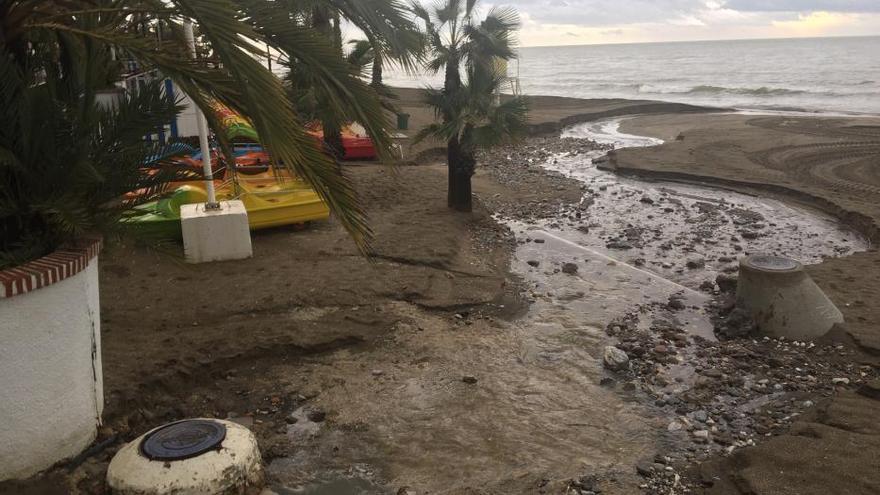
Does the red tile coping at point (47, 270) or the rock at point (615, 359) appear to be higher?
the red tile coping at point (47, 270)

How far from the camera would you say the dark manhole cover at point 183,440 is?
471 centimetres

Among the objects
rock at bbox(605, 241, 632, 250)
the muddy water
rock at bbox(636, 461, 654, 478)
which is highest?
rock at bbox(605, 241, 632, 250)

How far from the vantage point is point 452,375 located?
724 cm

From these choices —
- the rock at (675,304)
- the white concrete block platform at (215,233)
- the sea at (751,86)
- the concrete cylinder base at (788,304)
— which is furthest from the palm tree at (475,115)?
the sea at (751,86)

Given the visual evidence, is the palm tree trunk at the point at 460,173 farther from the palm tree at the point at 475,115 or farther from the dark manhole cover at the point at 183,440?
the dark manhole cover at the point at 183,440

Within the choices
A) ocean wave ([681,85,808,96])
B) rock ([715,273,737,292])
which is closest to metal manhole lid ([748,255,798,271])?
rock ([715,273,737,292])

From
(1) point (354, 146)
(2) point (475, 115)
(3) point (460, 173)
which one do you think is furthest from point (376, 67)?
(2) point (475, 115)

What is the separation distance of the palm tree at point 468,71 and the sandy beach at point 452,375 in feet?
6.37

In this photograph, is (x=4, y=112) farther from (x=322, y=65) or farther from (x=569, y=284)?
(x=569, y=284)

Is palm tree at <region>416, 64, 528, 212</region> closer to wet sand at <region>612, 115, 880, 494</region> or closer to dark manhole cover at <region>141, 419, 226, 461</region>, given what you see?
wet sand at <region>612, 115, 880, 494</region>

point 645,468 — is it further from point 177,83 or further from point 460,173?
point 460,173

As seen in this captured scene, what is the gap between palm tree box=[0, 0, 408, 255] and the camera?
3.86 m

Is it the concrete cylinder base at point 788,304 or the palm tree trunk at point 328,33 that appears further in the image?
the palm tree trunk at point 328,33

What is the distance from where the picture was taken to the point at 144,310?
800 centimetres
